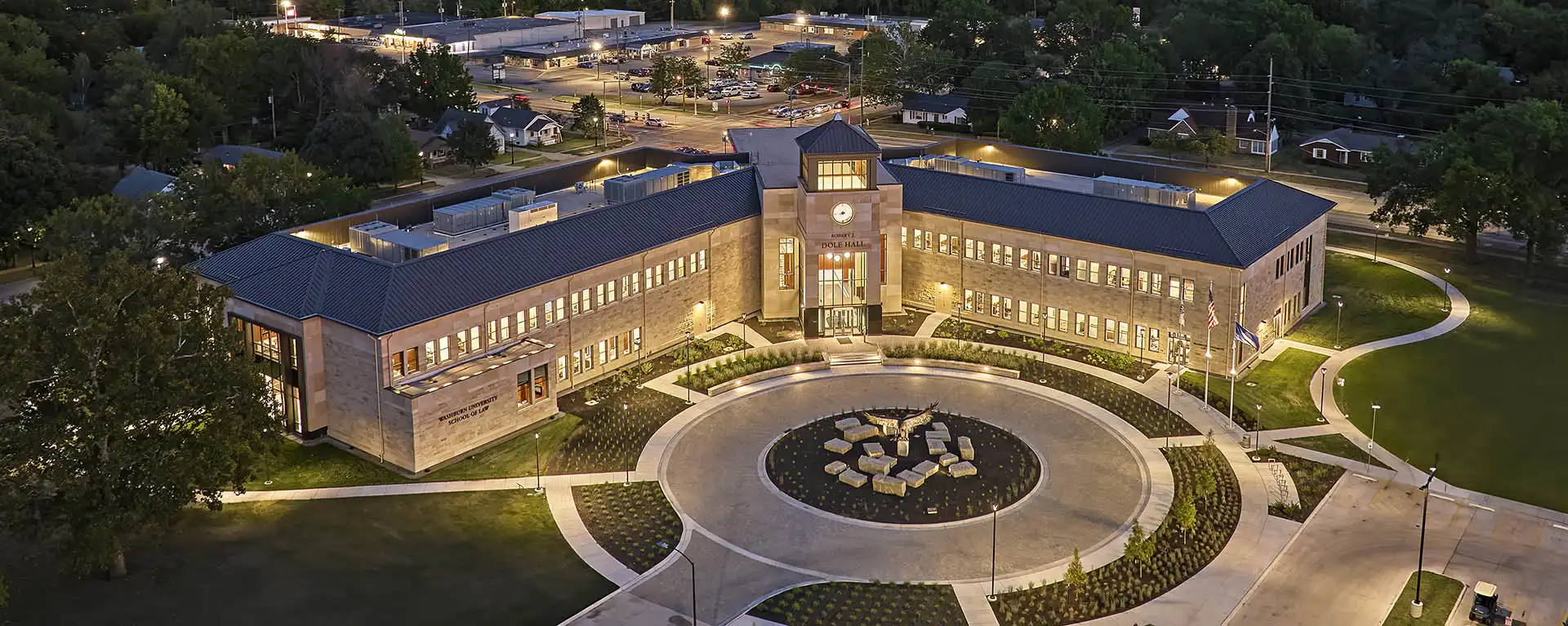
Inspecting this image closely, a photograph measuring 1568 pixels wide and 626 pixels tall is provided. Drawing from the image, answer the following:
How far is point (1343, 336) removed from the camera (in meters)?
96.4

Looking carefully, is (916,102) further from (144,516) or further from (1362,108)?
(144,516)

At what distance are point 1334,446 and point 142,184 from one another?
110 m

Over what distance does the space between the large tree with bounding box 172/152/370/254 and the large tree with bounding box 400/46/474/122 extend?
78166 mm

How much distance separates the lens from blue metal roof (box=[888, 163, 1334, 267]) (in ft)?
295

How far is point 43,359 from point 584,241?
122 feet

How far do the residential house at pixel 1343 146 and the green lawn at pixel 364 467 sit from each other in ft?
382

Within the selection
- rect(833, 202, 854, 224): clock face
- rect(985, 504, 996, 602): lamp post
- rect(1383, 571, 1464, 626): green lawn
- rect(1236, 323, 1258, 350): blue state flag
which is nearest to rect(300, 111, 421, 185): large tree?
rect(833, 202, 854, 224): clock face

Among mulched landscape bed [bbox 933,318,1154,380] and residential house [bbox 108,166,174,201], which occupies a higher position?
residential house [bbox 108,166,174,201]

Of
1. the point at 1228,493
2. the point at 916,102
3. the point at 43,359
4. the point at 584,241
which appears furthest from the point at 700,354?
the point at 916,102

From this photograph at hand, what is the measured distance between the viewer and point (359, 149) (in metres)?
143

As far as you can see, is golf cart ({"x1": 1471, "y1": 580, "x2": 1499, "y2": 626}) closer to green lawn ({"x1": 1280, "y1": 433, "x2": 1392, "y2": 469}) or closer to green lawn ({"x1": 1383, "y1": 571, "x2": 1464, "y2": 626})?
green lawn ({"x1": 1383, "y1": 571, "x2": 1464, "y2": 626})

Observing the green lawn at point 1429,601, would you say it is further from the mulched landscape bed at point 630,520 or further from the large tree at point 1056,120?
the large tree at point 1056,120

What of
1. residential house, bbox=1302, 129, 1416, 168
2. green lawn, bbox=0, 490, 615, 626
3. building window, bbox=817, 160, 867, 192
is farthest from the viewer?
residential house, bbox=1302, 129, 1416, 168

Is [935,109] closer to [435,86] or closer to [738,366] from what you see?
[435,86]
